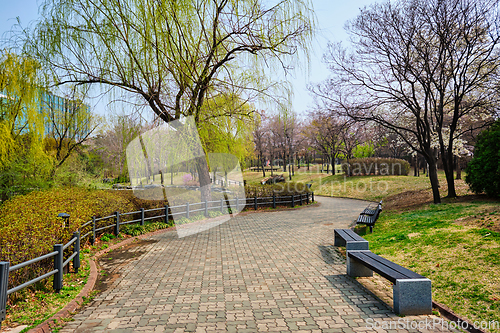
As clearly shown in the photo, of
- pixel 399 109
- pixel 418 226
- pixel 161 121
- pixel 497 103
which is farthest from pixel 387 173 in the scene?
pixel 161 121

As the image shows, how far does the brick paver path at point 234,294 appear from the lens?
3871mm

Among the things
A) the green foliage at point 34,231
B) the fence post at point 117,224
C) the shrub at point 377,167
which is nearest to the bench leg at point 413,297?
the green foliage at point 34,231

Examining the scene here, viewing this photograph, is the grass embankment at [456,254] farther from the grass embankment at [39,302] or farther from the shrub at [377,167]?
the shrub at [377,167]

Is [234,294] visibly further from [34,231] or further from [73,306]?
[34,231]

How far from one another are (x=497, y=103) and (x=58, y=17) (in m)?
18.7

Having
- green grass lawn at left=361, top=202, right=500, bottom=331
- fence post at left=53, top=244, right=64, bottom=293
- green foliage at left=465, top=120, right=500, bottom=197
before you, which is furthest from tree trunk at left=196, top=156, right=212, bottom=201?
green foliage at left=465, top=120, right=500, bottom=197

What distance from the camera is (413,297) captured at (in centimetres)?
403

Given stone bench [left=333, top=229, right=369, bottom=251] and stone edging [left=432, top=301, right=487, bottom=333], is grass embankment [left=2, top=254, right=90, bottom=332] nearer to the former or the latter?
stone bench [left=333, top=229, right=369, bottom=251]

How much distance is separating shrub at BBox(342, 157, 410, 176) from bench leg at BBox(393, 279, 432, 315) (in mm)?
33984

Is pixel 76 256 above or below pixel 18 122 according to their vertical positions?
below

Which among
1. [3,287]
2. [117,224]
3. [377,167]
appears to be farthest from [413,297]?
[377,167]

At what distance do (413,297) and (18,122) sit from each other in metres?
12.2

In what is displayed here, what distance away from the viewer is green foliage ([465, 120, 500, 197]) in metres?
12.2

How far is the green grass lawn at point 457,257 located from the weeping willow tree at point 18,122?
34.8 ft
